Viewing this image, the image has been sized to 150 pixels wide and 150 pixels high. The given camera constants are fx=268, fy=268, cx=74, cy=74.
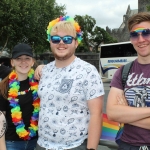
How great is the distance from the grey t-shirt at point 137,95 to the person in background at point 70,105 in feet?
0.74

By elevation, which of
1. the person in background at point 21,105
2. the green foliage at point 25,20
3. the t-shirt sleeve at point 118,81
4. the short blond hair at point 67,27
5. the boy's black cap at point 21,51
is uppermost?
the green foliage at point 25,20

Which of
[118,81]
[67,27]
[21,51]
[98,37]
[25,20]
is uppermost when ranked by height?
[98,37]

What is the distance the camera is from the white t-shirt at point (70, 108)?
2.06m

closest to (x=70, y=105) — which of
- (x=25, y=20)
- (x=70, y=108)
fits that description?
(x=70, y=108)

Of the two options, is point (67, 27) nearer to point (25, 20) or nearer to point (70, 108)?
point (70, 108)

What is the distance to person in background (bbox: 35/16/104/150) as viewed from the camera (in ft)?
6.76

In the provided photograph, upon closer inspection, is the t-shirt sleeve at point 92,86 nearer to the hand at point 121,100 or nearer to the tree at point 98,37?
the hand at point 121,100

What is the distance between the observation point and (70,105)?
2068mm

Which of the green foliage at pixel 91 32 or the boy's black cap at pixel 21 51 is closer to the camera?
the boy's black cap at pixel 21 51

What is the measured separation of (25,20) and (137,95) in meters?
22.5

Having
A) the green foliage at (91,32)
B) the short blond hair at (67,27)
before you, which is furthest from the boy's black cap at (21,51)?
the green foliage at (91,32)

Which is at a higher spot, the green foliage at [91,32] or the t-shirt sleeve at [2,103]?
the green foliage at [91,32]

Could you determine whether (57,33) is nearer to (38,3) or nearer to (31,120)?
(31,120)

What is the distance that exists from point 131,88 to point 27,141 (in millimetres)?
1158
